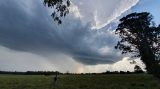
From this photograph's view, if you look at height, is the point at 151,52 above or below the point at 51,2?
above

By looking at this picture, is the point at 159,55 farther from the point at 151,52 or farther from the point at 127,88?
the point at 127,88

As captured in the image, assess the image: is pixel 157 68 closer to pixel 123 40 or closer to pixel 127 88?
pixel 123 40

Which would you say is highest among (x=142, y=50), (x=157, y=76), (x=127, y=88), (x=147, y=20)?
(x=147, y=20)

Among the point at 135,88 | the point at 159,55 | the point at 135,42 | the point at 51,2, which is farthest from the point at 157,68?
the point at 51,2

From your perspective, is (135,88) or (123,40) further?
(123,40)

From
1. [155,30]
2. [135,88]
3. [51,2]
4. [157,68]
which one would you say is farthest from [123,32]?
[51,2]

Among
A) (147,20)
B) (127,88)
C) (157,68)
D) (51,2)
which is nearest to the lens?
(51,2)

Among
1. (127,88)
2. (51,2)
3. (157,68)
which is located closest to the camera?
(51,2)

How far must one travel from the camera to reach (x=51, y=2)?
24391 mm

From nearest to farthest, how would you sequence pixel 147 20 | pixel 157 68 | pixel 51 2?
pixel 51 2 < pixel 157 68 < pixel 147 20

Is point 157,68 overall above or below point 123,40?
below

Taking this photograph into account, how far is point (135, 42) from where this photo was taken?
74562 millimetres

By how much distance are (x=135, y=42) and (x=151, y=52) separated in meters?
5.19

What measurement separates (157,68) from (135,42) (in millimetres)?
7445
